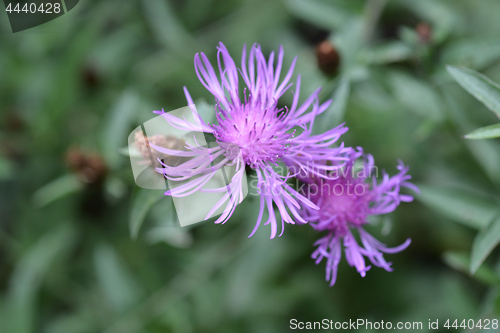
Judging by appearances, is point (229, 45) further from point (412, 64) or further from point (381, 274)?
point (381, 274)

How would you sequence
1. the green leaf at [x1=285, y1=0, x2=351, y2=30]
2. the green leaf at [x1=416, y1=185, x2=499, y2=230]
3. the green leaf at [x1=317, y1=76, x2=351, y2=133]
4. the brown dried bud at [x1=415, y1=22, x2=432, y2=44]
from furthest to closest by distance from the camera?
the green leaf at [x1=285, y1=0, x2=351, y2=30] → the brown dried bud at [x1=415, y1=22, x2=432, y2=44] → the green leaf at [x1=416, y1=185, x2=499, y2=230] → the green leaf at [x1=317, y1=76, x2=351, y2=133]

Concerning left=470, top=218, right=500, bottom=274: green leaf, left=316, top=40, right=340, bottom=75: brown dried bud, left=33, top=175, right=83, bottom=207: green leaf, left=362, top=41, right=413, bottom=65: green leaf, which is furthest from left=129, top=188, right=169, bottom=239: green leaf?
left=362, top=41, right=413, bottom=65: green leaf

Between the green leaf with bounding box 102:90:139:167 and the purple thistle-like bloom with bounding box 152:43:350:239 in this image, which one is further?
the green leaf with bounding box 102:90:139:167

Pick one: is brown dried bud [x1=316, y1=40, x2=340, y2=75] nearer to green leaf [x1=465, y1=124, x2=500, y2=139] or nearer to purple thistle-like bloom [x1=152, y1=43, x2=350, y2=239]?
purple thistle-like bloom [x1=152, y1=43, x2=350, y2=239]

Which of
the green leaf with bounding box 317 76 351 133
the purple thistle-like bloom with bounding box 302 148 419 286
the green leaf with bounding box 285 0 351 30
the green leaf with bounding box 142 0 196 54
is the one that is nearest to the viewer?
the purple thistle-like bloom with bounding box 302 148 419 286

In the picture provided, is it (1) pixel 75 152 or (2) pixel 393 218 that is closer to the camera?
(1) pixel 75 152

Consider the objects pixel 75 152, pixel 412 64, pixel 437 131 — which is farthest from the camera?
pixel 437 131

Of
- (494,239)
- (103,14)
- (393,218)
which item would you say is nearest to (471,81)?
(494,239)

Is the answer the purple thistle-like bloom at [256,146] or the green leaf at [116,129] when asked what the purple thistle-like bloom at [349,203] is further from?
the green leaf at [116,129]
